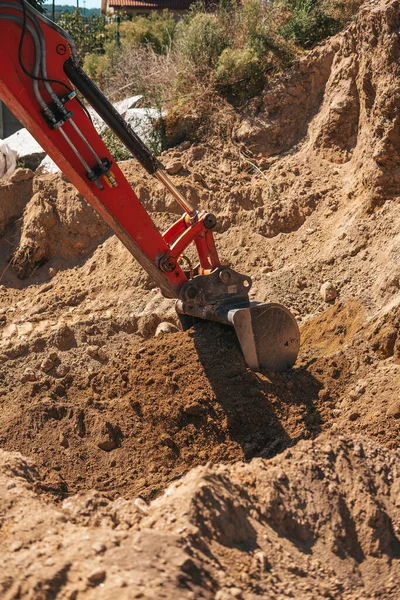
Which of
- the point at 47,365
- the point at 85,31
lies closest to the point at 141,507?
the point at 47,365

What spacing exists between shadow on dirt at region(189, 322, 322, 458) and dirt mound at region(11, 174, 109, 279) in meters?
3.63

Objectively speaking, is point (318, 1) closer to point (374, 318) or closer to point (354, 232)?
point (354, 232)

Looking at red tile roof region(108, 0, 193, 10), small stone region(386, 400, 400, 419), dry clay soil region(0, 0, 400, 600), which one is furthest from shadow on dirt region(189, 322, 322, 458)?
red tile roof region(108, 0, 193, 10)

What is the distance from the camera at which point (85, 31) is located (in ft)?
66.1

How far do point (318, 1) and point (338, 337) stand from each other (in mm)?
5642

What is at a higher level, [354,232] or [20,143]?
[20,143]

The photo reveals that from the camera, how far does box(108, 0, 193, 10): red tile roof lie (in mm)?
23781

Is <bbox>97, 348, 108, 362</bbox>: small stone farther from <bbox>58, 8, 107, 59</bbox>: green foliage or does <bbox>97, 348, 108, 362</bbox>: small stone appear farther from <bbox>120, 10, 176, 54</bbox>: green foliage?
<bbox>58, 8, 107, 59</bbox>: green foliage

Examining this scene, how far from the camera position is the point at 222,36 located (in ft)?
37.8

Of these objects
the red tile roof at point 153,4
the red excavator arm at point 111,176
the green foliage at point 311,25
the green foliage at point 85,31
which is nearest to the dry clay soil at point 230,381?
the red excavator arm at point 111,176

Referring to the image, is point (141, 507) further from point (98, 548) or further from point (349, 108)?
point (349, 108)

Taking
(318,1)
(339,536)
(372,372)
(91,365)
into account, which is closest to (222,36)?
(318,1)

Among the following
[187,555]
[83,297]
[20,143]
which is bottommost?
[187,555]

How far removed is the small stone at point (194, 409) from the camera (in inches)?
236
